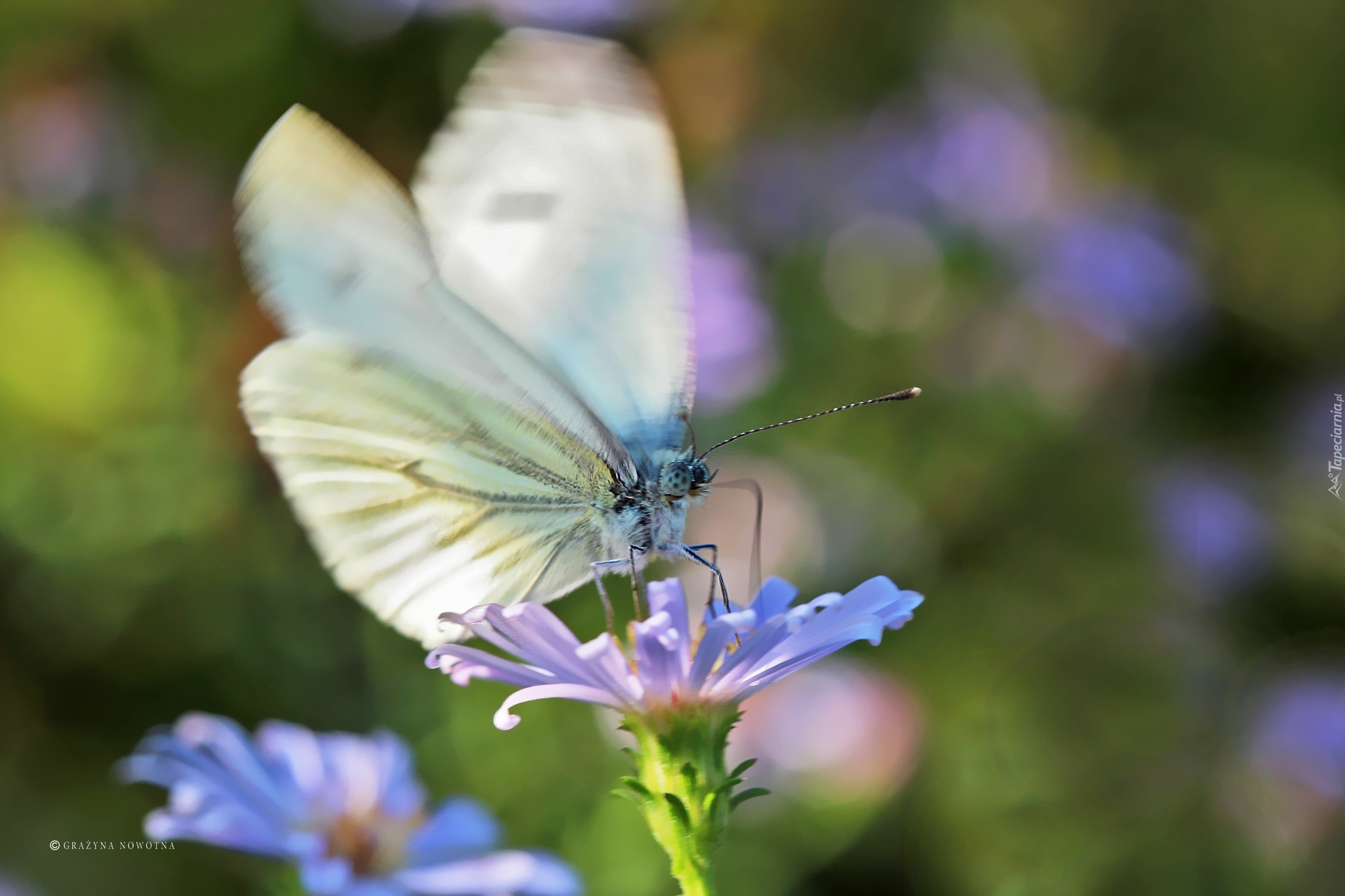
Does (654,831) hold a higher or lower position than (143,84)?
lower

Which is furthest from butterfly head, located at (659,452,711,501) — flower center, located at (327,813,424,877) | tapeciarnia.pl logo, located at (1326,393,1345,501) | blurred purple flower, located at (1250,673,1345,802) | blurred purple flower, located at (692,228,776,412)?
tapeciarnia.pl logo, located at (1326,393,1345,501)

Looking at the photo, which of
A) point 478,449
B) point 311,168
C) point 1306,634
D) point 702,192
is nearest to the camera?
point 311,168

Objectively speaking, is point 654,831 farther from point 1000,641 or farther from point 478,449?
point 1000,641

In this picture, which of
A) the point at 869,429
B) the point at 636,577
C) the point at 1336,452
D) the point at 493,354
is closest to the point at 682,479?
the point at 636,577

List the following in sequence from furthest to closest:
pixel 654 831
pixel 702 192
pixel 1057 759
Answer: pixel 702 192 → pixel 1057 759 → pixel 654 831

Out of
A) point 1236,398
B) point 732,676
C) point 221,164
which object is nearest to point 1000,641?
point 1236,398

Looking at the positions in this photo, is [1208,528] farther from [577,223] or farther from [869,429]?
[577,223]

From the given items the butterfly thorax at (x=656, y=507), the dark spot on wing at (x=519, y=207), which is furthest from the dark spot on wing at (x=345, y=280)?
the butterfly thorax at (x=656, y=507)
